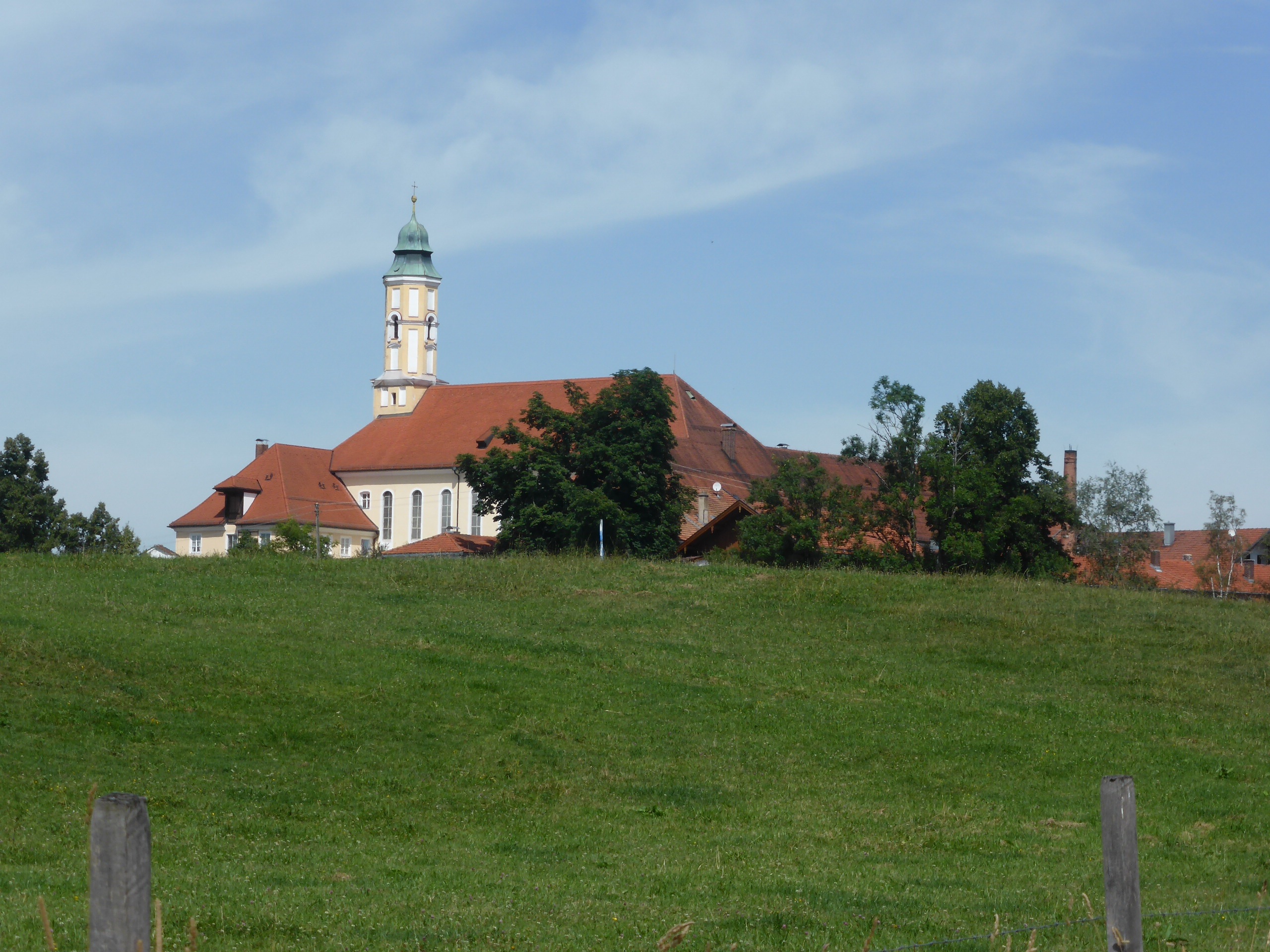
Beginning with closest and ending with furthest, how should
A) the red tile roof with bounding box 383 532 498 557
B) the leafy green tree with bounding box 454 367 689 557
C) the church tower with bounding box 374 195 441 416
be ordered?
the leafy green tree with bounding box 454 367 689 557, the red tile roof with bounding box 383 532 498 557, the church tower with bounding box 374 195 441 416

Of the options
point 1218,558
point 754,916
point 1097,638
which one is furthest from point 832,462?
point 754,916

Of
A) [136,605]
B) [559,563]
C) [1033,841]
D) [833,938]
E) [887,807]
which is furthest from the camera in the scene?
[559,563]

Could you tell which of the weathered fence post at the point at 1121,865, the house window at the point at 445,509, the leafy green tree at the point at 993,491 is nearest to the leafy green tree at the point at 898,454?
the leafy green tree at the point at 993,491

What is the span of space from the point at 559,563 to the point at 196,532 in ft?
226

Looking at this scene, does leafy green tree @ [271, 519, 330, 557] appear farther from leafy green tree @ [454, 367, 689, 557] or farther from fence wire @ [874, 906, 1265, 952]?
fence wire @ [874, 906, 1265, 952]

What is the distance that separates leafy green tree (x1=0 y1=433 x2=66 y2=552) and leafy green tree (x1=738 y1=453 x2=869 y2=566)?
159 feet

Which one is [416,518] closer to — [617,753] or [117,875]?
[617,753]

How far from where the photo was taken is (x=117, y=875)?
4355 mm

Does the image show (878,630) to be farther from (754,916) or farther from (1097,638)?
(754,916)

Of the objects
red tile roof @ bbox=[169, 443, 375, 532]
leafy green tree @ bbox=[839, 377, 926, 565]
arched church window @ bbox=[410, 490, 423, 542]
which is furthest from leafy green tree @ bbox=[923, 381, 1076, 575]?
Result: red tile roof @ bbox=[169, 443, 375, 532]

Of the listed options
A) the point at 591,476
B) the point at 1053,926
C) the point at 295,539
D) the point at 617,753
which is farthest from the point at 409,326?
the point at 1053,926

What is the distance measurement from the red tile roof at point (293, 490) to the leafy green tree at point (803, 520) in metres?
39.8

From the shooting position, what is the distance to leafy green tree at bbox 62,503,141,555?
9169cm

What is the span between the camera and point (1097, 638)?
33062 mm
